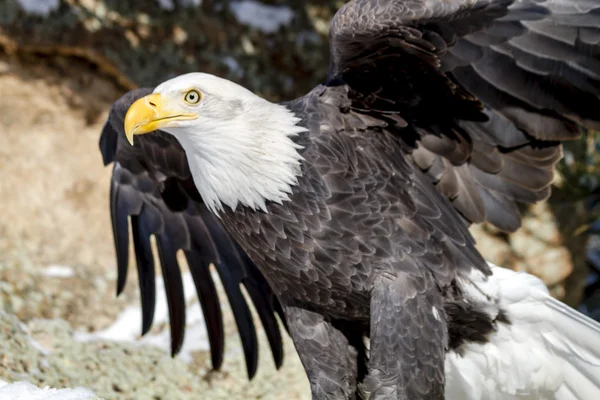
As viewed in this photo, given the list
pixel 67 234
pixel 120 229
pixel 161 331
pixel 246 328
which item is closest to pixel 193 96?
pixel 120 229

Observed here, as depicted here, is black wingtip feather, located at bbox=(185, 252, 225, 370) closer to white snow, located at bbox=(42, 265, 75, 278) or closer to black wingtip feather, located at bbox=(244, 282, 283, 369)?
black wingtip feather, located at bbox=(244, 282, 283, 369)

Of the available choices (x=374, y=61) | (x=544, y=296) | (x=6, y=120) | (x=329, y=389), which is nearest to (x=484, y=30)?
(x=374, y=61)

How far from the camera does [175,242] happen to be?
3723 millimetres

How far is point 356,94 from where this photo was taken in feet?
9.57

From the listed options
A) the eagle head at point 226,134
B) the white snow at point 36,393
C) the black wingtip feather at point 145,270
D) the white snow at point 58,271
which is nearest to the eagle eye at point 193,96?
the eagle head at point 226,134

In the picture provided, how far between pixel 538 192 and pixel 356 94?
0.89 m

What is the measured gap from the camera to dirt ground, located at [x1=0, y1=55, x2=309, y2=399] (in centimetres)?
443

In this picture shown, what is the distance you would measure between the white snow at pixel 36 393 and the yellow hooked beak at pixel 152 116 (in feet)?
2.86

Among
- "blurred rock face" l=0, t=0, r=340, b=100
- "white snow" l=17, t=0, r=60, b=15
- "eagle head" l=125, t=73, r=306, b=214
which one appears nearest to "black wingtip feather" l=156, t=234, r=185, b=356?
"eagle head" l=125, t=73, r=306, b=214

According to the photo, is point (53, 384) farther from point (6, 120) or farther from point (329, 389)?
point (6, 120)

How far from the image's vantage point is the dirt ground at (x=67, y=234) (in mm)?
4426

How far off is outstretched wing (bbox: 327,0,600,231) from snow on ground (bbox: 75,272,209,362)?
2.11 meters

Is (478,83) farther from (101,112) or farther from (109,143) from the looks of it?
(101,112)

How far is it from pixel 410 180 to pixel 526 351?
0.79m
